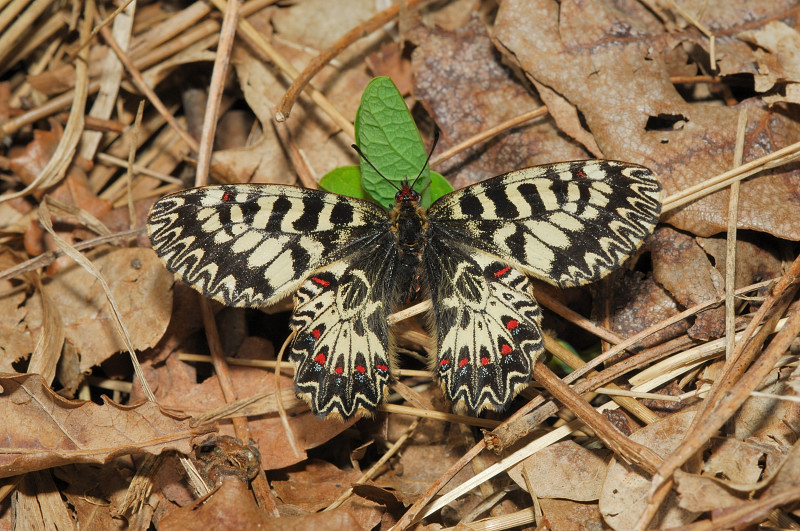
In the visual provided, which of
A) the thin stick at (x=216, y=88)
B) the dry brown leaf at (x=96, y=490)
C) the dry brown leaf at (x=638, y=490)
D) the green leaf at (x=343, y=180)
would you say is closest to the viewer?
the dry brown leaf at (x=638, y=490)

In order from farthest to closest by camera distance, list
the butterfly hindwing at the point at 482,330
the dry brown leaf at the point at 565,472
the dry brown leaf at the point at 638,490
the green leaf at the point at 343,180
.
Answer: the green leaf at the point at 343,180 < the dry brown leaf at the point at 565,472 < the butterfly hindwing at the point at 482,330 < the dry brown leaf at the point at 638,490

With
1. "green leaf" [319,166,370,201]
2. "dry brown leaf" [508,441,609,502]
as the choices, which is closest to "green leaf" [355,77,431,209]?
"green leaf" [319,166,370,201]

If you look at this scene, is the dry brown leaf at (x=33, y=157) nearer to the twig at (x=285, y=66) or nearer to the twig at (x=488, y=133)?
the twig at (x=285, y=66)

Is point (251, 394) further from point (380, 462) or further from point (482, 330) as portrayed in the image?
point (482, 330)

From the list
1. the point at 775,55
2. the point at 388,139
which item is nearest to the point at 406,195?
the point at 388,139

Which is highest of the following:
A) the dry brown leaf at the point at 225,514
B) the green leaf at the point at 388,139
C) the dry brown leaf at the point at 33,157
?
the dry brown leaf at the point at 33,157

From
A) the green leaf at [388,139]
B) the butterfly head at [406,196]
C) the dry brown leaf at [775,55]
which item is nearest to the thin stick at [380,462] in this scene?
the butterfly head at [406,196]

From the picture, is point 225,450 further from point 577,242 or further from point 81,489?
point 577,242
